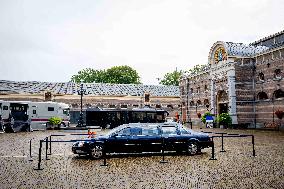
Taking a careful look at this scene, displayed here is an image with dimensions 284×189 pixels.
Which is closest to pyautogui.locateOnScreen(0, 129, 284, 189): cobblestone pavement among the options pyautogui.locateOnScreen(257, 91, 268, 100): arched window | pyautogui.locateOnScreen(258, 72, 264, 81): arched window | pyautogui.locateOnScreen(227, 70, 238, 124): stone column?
pyautogui.locateOnScreen(257, 91, 268, 100): arched window

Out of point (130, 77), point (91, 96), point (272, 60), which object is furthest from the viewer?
point (130, 77)

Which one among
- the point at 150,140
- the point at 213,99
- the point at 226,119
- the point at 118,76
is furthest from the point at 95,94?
the point at 150,140

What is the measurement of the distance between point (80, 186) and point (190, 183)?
290cm

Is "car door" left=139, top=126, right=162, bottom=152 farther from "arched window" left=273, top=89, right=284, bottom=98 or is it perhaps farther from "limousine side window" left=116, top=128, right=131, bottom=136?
"arched window" left=273, top=89, right=284, bottom=98

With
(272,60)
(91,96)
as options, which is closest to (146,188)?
(272,60)

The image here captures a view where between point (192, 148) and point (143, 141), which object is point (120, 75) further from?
point (143, 141)

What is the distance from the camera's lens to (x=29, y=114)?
3450 centimetres

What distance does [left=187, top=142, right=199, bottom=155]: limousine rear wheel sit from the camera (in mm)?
13562

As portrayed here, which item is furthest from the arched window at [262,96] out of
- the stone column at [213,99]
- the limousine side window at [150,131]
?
the limousine side window at [150,131]

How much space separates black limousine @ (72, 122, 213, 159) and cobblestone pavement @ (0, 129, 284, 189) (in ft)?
1.36

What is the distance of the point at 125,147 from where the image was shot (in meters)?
13.0

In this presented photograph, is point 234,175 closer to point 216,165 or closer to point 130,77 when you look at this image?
point 216,165

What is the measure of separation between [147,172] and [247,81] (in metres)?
30.3

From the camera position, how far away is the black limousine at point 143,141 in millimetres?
12727
